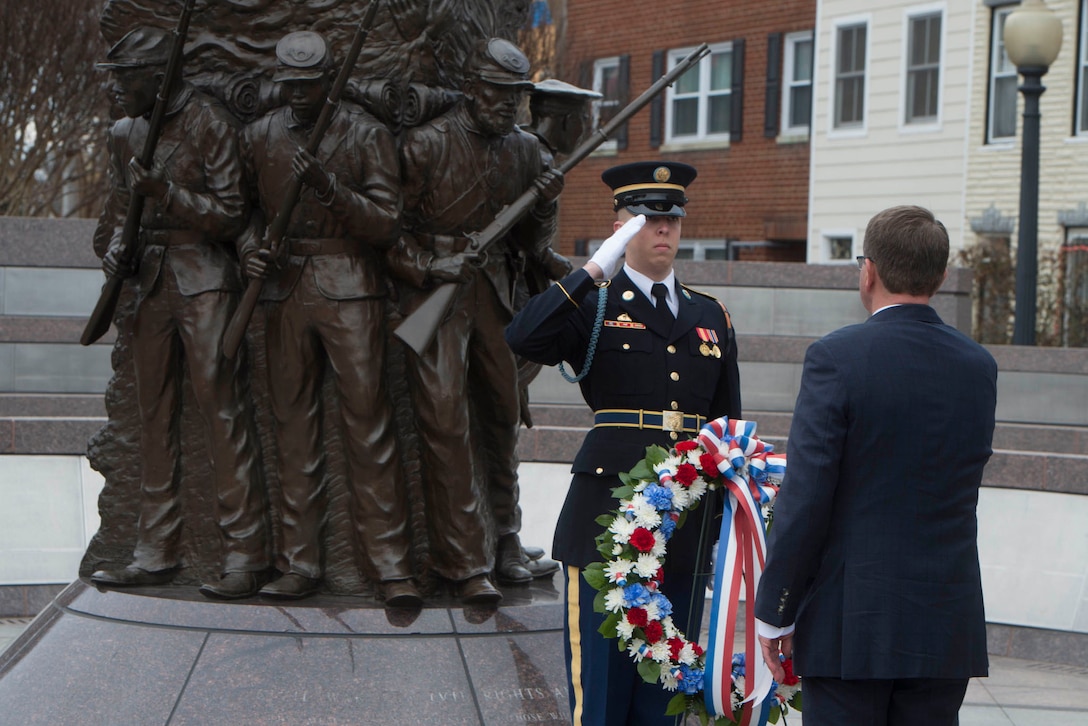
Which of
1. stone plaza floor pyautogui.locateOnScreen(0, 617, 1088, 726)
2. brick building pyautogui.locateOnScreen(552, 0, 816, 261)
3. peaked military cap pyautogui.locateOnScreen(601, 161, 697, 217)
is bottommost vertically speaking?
stone plaza floor pyautogui.locateOnScreen(0, 617, 1088, 726)

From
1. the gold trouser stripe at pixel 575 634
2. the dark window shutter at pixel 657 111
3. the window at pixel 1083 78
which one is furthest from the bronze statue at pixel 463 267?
the dark window shutter at pixel 657 111

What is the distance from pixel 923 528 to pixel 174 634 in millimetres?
3202

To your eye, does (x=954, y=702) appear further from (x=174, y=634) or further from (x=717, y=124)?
(x=717, y=124)

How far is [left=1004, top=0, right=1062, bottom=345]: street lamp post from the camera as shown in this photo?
12055 mm

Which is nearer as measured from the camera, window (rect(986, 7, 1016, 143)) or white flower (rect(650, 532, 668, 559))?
white flower (rect(650, 532, 668, 559))

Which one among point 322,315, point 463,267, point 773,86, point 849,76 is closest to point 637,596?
point 463,267

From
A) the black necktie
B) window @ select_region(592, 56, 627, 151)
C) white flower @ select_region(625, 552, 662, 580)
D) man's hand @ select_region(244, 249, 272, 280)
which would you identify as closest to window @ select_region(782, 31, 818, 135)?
window @ select_region(592, 56, 627, 151)

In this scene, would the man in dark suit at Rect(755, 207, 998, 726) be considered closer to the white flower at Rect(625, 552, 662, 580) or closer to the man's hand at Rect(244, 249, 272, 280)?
the white flower at Rect(625, 552, 662, 580)

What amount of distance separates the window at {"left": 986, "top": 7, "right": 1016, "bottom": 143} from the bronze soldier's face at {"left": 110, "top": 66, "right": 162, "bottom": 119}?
16.6 metres

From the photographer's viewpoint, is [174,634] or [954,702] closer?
[954,702]

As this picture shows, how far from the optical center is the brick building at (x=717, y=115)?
24.2 metres

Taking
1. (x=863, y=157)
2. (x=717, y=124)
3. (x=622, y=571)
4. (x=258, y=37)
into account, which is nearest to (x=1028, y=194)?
(x=258, y=37)

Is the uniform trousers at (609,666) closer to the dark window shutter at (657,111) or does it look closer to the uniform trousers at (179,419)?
the uniform trousers at (179,419)

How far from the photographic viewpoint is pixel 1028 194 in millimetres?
12203
